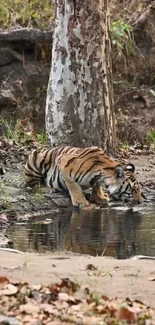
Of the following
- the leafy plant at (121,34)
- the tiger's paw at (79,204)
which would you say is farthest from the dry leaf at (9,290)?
the leafy plant at (121,34)

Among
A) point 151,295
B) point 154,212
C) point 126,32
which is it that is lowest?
point 154,212

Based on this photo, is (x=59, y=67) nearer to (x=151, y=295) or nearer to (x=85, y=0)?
(x=85, y=0)

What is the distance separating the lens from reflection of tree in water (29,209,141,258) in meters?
8.27

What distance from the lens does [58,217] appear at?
10.4 metres

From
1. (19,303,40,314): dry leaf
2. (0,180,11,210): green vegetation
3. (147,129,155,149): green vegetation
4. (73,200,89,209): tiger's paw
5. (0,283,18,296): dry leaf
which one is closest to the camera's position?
(19,303,40,314): dry leaf

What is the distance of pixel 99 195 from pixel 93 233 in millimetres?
2468

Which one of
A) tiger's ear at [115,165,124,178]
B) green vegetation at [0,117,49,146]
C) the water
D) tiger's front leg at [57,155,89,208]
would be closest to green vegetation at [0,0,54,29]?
green vegetation at [0,117,49,146]

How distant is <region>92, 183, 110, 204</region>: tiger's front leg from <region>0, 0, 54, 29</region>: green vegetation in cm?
887

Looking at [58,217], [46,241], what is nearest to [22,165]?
[58,217]

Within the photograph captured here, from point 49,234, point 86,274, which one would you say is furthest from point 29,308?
point 49,234

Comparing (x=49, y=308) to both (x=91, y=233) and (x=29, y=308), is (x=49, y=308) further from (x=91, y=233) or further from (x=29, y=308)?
(x=91, y=233)

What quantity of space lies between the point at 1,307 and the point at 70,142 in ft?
31.6

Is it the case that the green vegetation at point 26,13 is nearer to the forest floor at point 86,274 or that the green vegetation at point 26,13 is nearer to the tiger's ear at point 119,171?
the tiger's ear at point 119,171

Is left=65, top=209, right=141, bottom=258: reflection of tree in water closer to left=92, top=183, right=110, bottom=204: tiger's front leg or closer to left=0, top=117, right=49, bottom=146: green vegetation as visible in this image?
left=92, top=183, right=110, bottom=204: tiger's front leg
